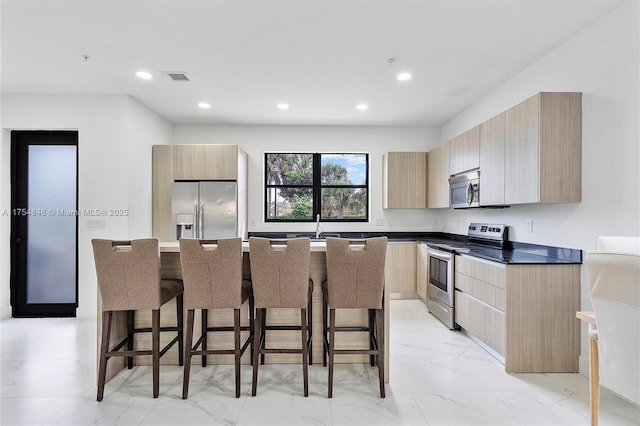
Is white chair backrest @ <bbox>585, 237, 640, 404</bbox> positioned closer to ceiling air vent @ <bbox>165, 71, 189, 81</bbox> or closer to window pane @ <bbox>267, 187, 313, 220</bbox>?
ceiling air vent @ <bbox>165, 71, 189, 81</bbox>

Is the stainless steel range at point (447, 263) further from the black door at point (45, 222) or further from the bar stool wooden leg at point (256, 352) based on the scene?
the black door at point (45, 222)

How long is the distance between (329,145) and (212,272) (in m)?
3.62

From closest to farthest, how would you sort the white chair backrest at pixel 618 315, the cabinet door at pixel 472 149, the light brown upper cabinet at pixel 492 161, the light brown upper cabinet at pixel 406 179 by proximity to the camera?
the white chair backrest at pixel 618 315 → the light brown upper cabinet at pixel 492 161 → the cabinet door at pixel 472 149 → the light brown upper cabinet at pixel 406 179

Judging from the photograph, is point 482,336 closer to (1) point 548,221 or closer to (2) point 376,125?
(1) point 548,221

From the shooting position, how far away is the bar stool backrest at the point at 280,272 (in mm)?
2215

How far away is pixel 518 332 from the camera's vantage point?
2568mm

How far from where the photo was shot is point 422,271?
450 cm

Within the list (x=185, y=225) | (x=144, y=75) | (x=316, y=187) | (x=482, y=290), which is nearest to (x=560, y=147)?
(x=482, y=290)

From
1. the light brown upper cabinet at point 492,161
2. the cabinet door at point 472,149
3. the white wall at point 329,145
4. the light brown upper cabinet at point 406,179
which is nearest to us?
the light brown upper cabinet at point 492,161

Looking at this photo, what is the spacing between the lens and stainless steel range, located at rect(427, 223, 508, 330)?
352cm

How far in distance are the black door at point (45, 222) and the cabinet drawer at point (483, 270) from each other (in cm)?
456

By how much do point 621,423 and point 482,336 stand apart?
1059 mm

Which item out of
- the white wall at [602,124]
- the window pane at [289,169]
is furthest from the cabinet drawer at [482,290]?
the window pane at [289,169]

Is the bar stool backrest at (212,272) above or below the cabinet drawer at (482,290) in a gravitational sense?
above
